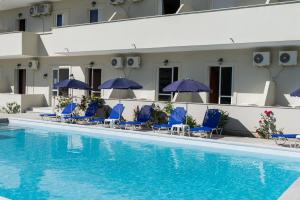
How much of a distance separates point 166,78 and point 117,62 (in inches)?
122

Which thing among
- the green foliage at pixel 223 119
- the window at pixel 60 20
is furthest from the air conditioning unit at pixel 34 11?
the green foliage at pixel 223 119

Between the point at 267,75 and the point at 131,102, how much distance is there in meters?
6.81

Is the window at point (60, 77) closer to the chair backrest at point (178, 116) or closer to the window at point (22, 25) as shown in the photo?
the window at point (22, 25)

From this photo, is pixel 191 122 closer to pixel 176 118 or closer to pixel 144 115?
pixel 176 118

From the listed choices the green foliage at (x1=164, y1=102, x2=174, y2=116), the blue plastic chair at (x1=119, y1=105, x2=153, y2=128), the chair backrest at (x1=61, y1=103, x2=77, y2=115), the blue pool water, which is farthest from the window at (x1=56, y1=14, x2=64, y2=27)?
the blue pool water

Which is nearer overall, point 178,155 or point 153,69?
point 178,155

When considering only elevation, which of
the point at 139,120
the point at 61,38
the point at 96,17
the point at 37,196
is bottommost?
the point at 37,196

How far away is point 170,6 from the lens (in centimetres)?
2161

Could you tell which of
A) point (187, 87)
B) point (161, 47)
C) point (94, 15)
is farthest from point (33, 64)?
point (187, 87)

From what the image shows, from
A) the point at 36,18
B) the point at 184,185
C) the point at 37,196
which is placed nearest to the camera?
the point at 37,196

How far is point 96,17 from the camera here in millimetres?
24938

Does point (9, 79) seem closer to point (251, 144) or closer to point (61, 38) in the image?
point (61, 38)

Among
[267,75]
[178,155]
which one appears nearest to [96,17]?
[267,75]

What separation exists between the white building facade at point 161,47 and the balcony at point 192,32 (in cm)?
4
